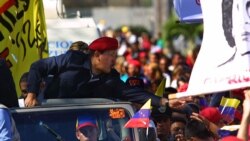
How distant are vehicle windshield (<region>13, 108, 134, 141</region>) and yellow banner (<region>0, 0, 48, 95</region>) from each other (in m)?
3.20

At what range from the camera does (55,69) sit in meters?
9.65

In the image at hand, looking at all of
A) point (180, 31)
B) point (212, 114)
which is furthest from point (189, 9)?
point (180, 31)

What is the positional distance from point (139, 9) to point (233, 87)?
49.6m

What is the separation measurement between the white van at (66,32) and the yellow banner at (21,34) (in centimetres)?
308

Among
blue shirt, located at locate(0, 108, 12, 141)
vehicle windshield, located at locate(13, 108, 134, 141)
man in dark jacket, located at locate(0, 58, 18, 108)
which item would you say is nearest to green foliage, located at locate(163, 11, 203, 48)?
man in dark jacket, located at locate(0, 58, 18, 108)

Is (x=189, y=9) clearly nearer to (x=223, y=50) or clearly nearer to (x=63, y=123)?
(x=63, y=123)

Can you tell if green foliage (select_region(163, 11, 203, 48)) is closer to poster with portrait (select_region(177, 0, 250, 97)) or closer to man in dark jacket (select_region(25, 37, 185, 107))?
man in dark jacket (select_region(25, 37, 185, 107))

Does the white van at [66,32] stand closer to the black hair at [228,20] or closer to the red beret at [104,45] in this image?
the red beret at [104,45]

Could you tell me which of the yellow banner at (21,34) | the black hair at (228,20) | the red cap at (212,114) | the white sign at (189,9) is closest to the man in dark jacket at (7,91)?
the red cap at (212,114)

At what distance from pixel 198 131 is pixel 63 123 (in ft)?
3.28

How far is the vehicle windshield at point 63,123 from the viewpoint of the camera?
857 cm

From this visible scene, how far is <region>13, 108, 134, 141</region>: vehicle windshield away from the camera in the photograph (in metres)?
8.57

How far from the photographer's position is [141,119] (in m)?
8.34

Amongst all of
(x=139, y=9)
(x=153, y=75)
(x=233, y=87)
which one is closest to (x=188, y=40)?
(x=139, y=9)
